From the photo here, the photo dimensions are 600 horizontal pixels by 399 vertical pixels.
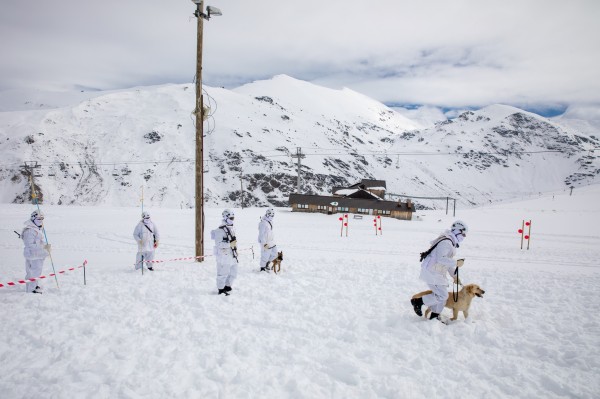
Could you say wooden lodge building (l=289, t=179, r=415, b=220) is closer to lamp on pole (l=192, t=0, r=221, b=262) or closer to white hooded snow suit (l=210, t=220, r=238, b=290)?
lamp on pole (l=192, t=0, r=221, b=262)

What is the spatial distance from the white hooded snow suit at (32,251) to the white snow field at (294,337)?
0.59 meters

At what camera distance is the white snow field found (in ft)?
16.1

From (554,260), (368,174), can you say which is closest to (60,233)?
(554,260)

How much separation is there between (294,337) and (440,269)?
140 inches

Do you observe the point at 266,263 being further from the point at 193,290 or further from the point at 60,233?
the point at 60,233

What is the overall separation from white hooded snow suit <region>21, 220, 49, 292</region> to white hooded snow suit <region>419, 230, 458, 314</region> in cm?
1091

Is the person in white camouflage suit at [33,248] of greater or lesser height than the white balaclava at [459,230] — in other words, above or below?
below

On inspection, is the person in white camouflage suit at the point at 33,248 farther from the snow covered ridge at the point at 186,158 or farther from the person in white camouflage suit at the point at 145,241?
the snow covered ridge at the point at 186,158

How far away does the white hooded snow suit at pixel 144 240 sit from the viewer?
458 inches

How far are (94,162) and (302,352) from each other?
107m

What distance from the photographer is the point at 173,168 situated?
93.6 meters

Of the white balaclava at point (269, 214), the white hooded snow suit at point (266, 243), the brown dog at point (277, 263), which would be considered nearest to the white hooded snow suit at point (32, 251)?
the white hooded snow suit at point (266, 243)

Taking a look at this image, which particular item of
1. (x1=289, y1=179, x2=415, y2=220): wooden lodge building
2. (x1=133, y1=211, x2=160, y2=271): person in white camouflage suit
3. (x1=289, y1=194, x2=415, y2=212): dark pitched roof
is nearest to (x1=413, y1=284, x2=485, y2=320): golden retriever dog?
(x1=133, y1=211, x2=160, y2=271): person in white camouflage suit

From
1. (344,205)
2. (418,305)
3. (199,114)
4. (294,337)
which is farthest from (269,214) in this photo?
(344,205)
